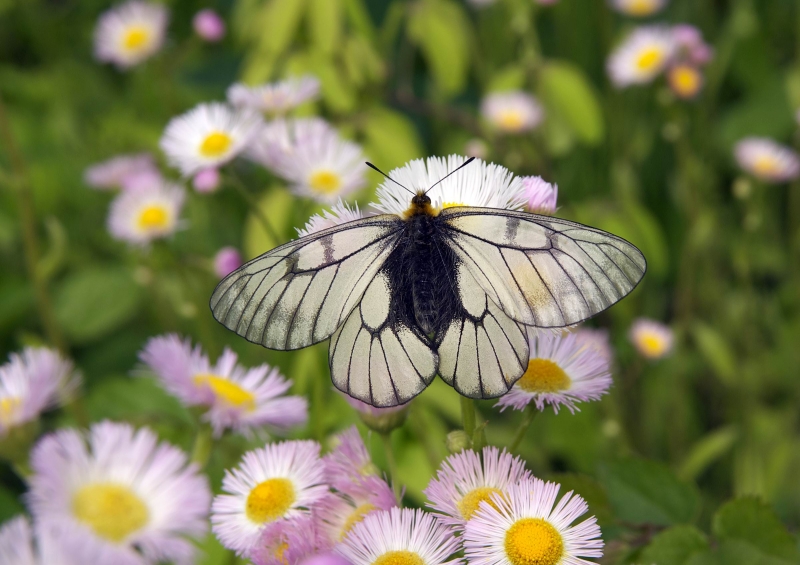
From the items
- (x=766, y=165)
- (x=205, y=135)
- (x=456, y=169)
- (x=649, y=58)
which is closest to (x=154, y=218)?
(x=205, y=135)

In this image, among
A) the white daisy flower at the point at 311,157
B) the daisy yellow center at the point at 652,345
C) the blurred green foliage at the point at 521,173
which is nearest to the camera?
the white daisy flower at the point at 311,157

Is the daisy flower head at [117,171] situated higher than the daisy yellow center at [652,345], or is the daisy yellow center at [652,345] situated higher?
the daisy flower head at [117,171]

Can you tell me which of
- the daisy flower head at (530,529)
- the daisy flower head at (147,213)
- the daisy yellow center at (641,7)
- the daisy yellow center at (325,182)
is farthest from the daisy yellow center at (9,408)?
the daisy yellow center at (641,7)

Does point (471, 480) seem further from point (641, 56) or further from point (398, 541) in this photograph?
point (641, 56)

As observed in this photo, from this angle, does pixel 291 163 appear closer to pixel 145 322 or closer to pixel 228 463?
pixel 228 463

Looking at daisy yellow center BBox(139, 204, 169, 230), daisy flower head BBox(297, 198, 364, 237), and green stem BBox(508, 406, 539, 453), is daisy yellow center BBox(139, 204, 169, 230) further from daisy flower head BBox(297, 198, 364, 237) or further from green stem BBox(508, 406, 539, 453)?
green stem BBox(508, 406, 539, 453)

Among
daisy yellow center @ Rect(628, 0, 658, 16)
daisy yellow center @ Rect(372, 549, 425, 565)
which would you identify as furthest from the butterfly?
daisy yellow center @ Rect(628, 0, 658, 16)

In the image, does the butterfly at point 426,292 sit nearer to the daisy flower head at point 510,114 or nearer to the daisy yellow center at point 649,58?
the daisy flower head at point 510,114
